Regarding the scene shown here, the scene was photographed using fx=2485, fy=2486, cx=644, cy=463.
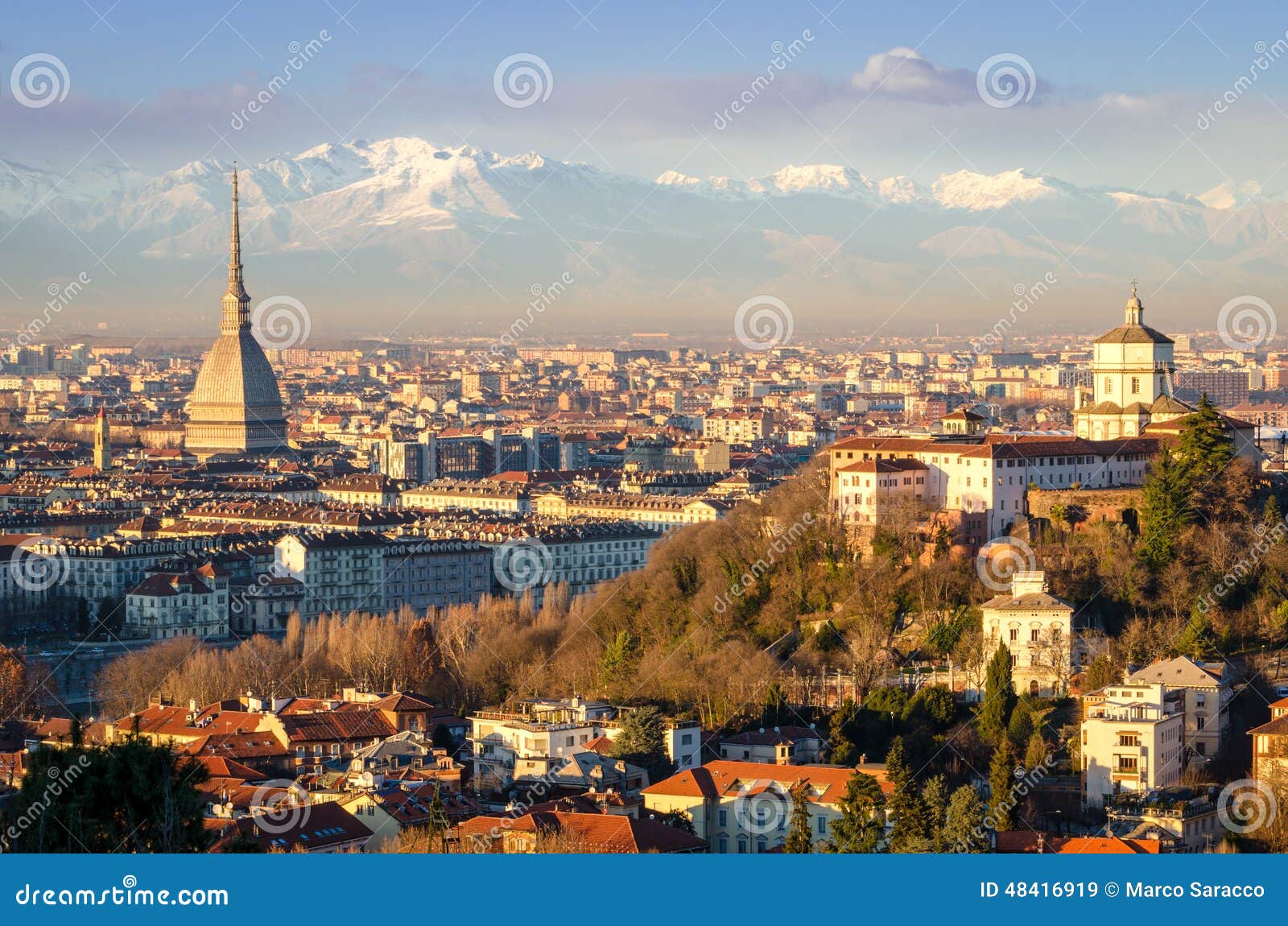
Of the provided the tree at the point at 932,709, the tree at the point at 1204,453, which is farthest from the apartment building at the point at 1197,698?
the tree at the point at 1204,453

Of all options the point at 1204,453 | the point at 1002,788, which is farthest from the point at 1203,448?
the point at 1002,788

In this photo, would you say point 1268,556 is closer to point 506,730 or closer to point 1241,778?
point 1241,778

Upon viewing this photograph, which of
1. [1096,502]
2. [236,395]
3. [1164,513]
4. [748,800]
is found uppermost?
[236,395]

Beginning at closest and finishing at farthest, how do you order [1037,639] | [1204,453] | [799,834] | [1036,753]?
1. [799,834]
2. [1036,753]
3. [1037,639]
4. [1204,453]

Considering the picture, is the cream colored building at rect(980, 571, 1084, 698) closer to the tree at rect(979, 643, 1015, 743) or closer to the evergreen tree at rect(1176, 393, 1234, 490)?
the tree at rect(979, 643, 1015, 743)

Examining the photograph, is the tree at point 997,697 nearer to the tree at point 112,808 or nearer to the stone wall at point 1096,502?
the stone wall at point 1096,502

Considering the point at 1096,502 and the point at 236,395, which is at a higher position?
the point at 236,395

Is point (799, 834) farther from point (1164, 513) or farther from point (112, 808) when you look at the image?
point (1164, 513)

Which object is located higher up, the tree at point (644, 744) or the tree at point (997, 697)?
the tree at point (997, 697)
